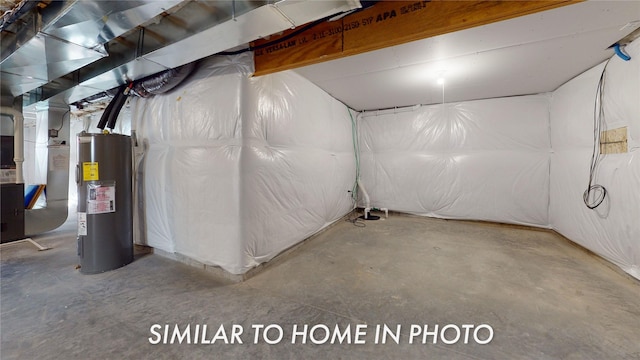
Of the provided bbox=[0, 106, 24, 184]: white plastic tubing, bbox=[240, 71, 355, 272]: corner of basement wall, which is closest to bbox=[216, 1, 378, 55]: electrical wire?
bbox=[240, 71, 355, 272]: corner of basement wall

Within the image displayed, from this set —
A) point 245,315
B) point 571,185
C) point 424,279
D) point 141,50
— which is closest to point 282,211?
point 245,315

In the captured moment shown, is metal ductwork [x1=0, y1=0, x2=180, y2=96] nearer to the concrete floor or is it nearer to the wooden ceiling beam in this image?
the wooden ceiling beam

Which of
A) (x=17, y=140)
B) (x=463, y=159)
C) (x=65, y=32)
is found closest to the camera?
(x=65, y=32)

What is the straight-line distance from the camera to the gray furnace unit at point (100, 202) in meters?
2.21

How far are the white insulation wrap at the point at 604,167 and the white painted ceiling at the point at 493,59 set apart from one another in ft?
0.85

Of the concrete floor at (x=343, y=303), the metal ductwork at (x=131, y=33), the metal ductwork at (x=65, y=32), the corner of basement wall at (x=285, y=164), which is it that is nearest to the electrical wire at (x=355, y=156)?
the corner of basement wall at (x=285, y=164)

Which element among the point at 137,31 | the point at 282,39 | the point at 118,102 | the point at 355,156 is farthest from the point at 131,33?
the point at 355,156

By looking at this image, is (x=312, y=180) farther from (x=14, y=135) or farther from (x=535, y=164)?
(x=14, y=135)

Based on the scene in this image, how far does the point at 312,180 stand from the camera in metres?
3.12

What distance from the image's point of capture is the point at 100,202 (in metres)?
2.22

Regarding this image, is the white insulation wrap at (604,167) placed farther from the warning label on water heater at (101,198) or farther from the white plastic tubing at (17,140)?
the white plastic tubing at (17,140)

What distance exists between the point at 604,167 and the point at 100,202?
520cm

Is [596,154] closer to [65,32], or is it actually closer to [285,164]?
[285,164]

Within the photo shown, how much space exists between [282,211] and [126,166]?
174 cm
